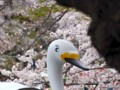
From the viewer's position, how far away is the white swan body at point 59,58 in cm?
375

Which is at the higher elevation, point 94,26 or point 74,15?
point 74,15

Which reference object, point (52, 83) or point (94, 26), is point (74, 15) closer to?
point (52, 83)

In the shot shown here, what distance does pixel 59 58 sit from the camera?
153 inches

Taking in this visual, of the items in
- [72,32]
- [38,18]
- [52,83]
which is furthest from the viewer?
[38,18]

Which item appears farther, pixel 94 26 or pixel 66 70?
pixel 66 70

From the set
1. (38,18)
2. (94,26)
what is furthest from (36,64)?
(94,26)

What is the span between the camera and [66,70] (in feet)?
16.8

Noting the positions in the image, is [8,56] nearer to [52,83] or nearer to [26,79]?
[26,79]

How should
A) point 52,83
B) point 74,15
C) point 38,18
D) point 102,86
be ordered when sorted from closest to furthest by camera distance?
point 52,83 → point 102,86 → point 74,15 → point 38,18

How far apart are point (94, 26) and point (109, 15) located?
0.09 meters

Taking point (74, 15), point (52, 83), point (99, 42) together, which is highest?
point (74, 15)

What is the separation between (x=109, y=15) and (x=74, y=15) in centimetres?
506

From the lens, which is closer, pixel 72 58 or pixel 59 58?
pixel 72 58

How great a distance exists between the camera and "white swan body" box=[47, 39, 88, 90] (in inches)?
148
